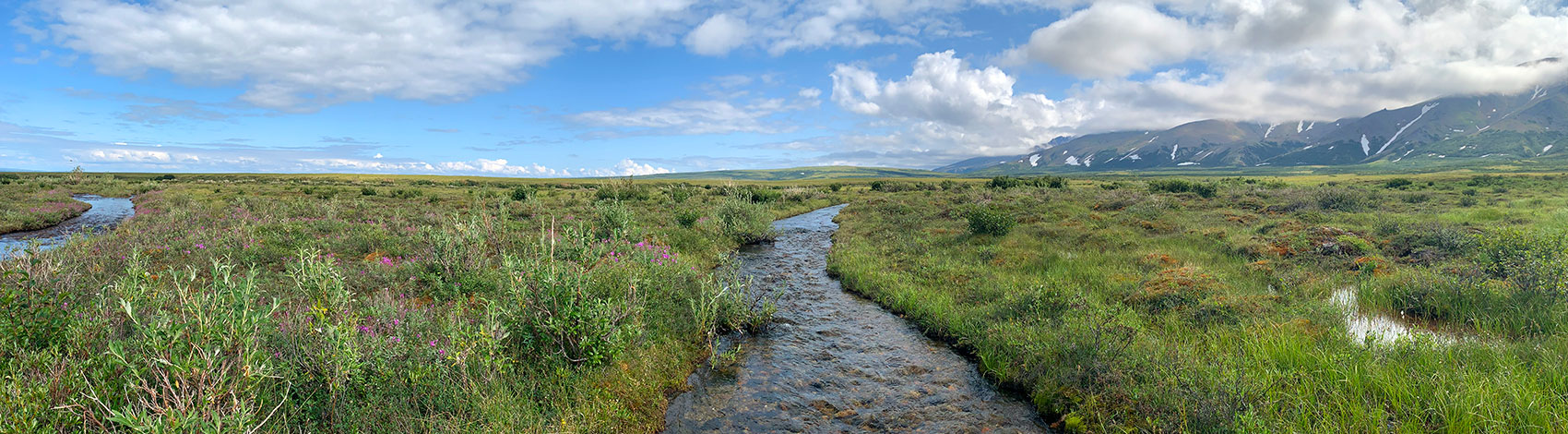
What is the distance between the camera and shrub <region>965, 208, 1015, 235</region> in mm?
19875

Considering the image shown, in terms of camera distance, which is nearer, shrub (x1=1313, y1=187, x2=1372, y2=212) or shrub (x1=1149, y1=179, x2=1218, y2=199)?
shrub (x1=1313, y1=187, x2=1372, y2=212)

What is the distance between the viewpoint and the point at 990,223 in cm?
1997

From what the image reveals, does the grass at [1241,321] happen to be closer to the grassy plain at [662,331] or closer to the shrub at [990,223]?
the grassy plain at [662,331]

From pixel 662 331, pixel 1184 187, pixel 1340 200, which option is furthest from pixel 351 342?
pixel 1184 187

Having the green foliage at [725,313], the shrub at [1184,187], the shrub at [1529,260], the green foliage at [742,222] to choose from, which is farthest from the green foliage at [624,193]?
the shrub at [1184,187]

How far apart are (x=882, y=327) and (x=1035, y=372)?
147 inches

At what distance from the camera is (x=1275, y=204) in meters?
26.3

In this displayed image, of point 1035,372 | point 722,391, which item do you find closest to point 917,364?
point 1035,372

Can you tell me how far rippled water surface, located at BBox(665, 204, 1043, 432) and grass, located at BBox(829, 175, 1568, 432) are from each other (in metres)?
0.69

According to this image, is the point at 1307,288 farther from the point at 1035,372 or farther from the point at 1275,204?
the point at 1275,204

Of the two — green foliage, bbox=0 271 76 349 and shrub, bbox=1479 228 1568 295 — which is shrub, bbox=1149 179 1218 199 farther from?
green foliage, bbox=0 271 76 349

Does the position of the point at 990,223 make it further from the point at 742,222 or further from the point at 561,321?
the point at 561,321

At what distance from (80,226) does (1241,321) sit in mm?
42965

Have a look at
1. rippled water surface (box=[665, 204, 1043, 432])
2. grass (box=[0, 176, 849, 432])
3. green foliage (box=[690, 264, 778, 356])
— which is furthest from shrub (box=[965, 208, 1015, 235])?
grass (box=[0, 176, 849, 432])
